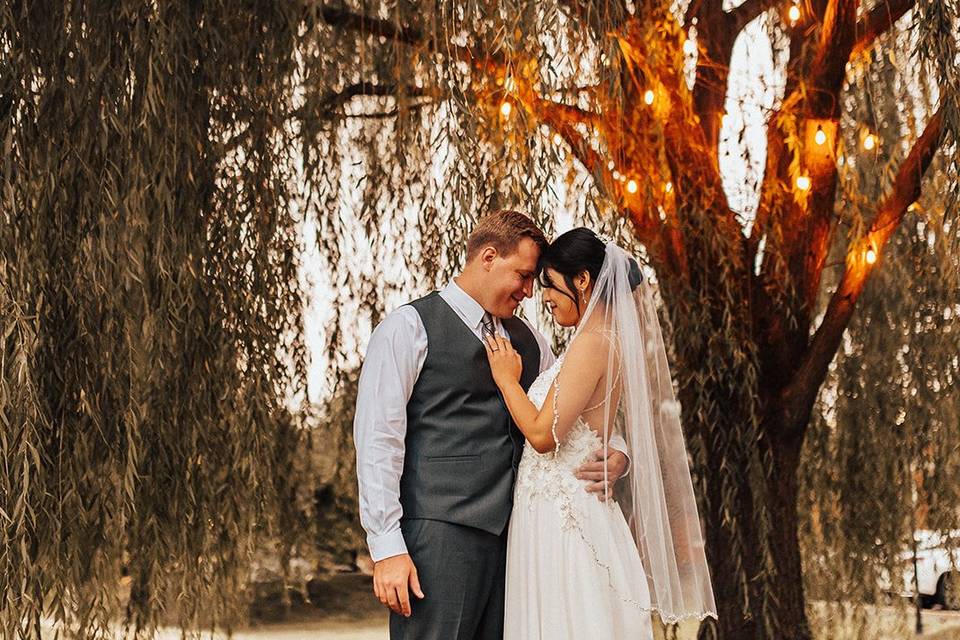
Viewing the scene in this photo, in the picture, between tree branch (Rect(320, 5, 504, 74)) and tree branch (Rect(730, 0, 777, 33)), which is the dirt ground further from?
tree branch (Rect(730, 0, 777, 33))

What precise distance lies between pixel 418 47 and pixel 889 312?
2331mm

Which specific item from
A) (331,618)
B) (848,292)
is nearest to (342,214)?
(848,292)

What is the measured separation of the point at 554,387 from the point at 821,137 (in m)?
1.75

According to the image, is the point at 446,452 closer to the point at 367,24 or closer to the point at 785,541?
the point at 367,24

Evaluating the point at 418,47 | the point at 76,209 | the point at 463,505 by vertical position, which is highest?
the point at 418,47

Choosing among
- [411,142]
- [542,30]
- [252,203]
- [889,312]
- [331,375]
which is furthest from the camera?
[889,312]

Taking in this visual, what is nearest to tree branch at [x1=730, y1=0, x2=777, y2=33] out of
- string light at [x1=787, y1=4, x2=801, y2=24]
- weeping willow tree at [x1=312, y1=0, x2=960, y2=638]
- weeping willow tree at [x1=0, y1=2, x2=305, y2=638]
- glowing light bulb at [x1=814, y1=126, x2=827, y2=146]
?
weeping willow tree at [x1=312, y1=0, x2=960, y2=638]

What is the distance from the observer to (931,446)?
4.18 metres

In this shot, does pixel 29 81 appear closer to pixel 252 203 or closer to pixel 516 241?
pixel 252 203

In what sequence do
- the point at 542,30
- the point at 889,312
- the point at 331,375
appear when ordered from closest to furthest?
1. the point at 542,30
2. the point at 331,375
3. the point at 889,312

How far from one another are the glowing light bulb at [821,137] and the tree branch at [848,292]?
0.83 ft

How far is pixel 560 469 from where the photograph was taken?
221cm

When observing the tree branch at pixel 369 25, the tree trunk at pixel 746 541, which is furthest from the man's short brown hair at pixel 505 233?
the tree trunk at pixel 746 541

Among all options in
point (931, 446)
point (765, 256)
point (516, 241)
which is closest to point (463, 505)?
point (516, 241)
